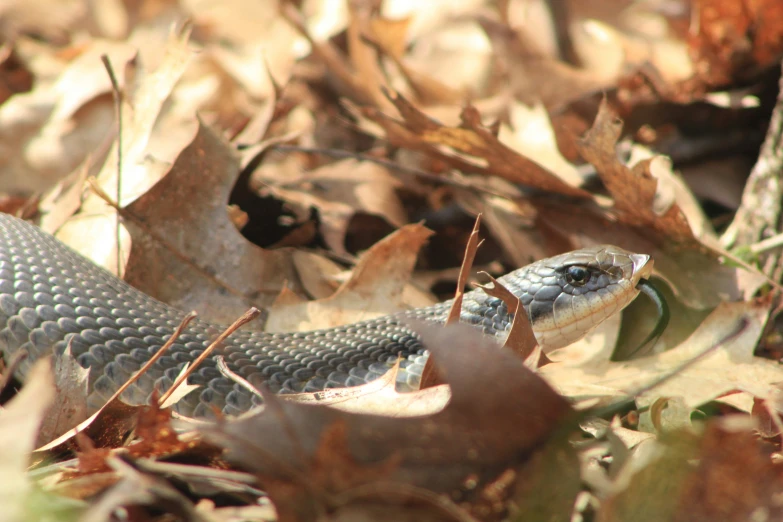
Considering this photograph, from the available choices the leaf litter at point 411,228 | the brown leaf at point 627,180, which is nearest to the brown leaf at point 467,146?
the leaf litter at point 411,228

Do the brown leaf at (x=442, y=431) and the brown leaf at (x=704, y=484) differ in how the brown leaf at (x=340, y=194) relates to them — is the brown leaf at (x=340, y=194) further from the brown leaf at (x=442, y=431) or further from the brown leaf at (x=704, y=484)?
the brown leaf at (x=704, y=484)

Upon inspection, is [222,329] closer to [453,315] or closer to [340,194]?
[453,315]

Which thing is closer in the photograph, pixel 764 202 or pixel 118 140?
pixel 118 140

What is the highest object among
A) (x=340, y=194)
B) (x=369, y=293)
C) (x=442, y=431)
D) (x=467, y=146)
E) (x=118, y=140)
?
(x=118, y=140)

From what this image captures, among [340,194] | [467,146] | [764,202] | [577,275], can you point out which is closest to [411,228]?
[467,146]

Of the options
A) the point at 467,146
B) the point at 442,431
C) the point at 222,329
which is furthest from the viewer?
the point at 467,146

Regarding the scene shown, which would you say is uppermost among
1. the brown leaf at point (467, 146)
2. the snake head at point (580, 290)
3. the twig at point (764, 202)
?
the brown leaf at point (467, 146)
